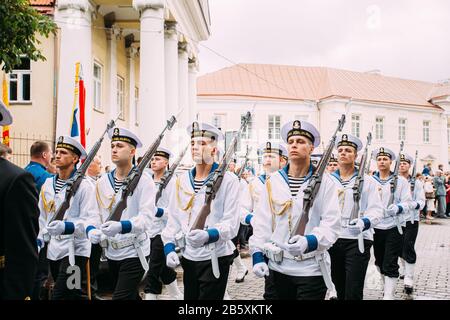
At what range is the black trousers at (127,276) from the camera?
4.66 meters

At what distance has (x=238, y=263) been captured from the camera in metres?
8.75

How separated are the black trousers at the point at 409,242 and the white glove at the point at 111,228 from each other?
5239mm

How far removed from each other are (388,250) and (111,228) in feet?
13.7

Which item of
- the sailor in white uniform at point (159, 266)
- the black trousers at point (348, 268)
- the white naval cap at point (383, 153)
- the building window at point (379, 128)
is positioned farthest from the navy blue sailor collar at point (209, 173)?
the building window at point (379, 128)

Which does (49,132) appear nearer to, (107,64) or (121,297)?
(107,64)

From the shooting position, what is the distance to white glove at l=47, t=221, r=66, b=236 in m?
4.94

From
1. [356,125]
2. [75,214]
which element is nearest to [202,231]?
[75,214]

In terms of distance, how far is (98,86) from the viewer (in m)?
18.8

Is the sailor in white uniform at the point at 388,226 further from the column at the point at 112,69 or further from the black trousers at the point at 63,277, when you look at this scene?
the column at the point at 112,69

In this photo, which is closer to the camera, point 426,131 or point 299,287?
point 299,287

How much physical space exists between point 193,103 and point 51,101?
10944mm

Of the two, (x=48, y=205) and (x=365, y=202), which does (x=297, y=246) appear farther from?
(x=48, y=205)

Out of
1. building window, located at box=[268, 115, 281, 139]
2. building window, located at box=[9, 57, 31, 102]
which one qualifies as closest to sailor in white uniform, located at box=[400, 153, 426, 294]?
building window, located at box=[9, 57, 31, 102]

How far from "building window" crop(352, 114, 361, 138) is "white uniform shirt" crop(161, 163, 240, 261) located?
2983 centimetres
